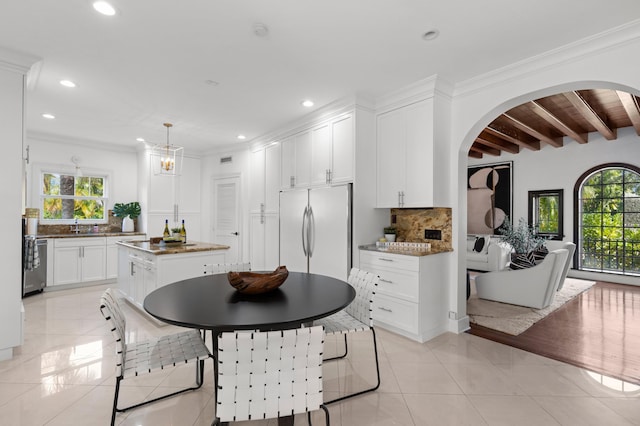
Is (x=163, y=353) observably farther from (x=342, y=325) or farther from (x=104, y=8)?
(x=104, y=8)

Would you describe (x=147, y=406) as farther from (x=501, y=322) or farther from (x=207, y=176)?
(x=207, y=176)

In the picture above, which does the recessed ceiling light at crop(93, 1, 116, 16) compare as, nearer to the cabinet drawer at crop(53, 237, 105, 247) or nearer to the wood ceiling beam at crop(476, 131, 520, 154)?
the cabinet drawer at crop(53, 237, 105, 247)

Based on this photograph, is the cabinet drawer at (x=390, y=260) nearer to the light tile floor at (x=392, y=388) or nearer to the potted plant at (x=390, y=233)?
the potted plant at (x=390, y=233)

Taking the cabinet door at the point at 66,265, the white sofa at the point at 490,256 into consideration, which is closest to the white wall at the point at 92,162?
the cabinet door at the point at 66,265

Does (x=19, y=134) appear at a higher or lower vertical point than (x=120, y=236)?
higher

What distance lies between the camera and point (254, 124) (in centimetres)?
480

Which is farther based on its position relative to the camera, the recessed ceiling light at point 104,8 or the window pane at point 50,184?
the window pane at point 50,184

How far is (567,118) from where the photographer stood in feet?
16.3

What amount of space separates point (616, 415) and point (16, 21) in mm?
4950

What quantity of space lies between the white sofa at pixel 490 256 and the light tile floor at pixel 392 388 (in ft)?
11.6

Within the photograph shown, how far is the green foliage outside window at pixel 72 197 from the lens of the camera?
18.3ft

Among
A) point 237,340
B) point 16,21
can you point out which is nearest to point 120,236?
point 16,21

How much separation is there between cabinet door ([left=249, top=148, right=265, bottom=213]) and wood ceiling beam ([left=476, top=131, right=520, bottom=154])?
4018mm

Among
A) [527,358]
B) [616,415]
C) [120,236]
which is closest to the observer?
[616,415]
